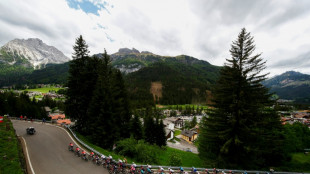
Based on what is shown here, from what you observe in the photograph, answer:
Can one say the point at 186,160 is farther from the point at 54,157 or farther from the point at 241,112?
the point at 54,157

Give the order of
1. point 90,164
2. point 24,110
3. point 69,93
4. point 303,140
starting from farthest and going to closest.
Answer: point 24,110, point 303,140, point 69,93, point 90,164

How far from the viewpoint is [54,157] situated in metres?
14.7

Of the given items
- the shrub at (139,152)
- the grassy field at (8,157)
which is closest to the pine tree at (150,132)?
the shrub at (139,152)

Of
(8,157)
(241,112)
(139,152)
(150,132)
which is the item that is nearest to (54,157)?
(8,157)

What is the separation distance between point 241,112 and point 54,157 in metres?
20.3

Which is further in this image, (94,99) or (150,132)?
(150,132)

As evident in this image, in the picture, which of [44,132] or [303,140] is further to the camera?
[303,140]

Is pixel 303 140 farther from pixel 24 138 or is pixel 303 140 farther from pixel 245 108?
pixel 24 138

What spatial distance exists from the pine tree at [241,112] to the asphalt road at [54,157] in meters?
12.8

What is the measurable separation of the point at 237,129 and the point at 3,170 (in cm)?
2022

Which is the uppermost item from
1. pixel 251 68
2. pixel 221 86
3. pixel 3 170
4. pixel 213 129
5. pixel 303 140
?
pixel 251 68

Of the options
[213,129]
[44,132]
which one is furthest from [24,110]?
[213,129]

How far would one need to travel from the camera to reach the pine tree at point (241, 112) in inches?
561

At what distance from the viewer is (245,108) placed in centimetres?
1455
